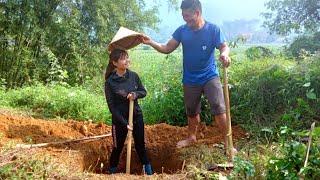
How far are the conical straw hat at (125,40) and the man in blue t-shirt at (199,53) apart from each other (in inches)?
4.0

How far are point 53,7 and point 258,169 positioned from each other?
12.0m

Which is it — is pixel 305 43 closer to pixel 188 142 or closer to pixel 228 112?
pixel 188 142

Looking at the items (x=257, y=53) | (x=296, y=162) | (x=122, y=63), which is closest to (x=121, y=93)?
(x=122, y=63)

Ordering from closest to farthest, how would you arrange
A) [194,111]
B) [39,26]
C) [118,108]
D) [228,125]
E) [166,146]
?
[228,125], [118,108], [194,111], [166,146], [39,26]

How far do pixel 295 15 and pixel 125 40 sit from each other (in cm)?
1146

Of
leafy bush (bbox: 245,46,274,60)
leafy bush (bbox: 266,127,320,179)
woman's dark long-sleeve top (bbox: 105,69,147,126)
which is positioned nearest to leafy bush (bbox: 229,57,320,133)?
leafy bush (bbox: 245,46,274,60)

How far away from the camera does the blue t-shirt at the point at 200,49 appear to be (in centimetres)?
575

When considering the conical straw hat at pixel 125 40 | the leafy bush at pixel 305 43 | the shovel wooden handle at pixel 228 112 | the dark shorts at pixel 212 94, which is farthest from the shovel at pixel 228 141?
the leafy bush at pixel 305 43

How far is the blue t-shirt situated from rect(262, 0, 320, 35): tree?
1092 centimetres

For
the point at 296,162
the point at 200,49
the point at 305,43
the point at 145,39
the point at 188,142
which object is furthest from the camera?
the point at 305,43

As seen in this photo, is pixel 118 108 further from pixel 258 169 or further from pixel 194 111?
pixel 258 169

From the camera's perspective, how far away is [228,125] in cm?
541

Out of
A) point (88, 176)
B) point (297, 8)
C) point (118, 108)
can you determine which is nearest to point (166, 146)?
point (118, 108)

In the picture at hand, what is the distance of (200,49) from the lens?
582 centimetres
